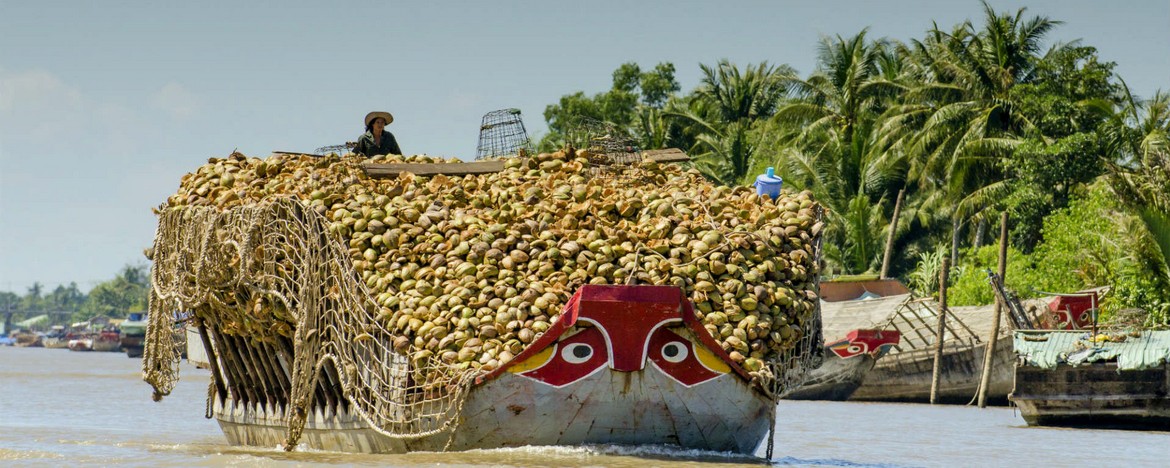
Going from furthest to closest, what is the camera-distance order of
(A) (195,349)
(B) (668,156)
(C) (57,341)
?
(C) (57,341) < (A) (195,349) < (B) (668,156)

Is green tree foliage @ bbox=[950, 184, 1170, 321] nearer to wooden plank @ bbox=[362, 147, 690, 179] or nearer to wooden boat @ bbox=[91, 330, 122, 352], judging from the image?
wooden plank @ bbox=[362, 147, 690, 179]

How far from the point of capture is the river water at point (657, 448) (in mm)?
11484

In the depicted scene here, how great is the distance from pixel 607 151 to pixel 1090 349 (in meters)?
11.3

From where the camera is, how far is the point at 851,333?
31.8 m

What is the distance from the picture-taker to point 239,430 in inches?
584

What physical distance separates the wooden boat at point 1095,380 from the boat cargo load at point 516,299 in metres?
11.3

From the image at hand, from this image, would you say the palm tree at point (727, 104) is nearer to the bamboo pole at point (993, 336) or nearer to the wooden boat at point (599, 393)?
the bamboo pole at point (993, 336)

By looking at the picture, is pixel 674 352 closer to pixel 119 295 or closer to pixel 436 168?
pixel 436 168

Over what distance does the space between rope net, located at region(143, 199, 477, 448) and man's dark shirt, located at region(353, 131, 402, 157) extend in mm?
1847

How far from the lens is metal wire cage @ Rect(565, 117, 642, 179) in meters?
13.2

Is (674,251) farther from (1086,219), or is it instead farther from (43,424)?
(1086,219)

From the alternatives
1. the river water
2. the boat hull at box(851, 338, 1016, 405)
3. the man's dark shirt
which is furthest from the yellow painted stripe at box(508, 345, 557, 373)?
the boat hull at box(851, 338, 1016, 405)

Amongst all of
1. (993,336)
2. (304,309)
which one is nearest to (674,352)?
(304,309)

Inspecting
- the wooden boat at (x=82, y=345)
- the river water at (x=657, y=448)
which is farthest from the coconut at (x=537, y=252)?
the wooden boat at (x=82, y=345)
